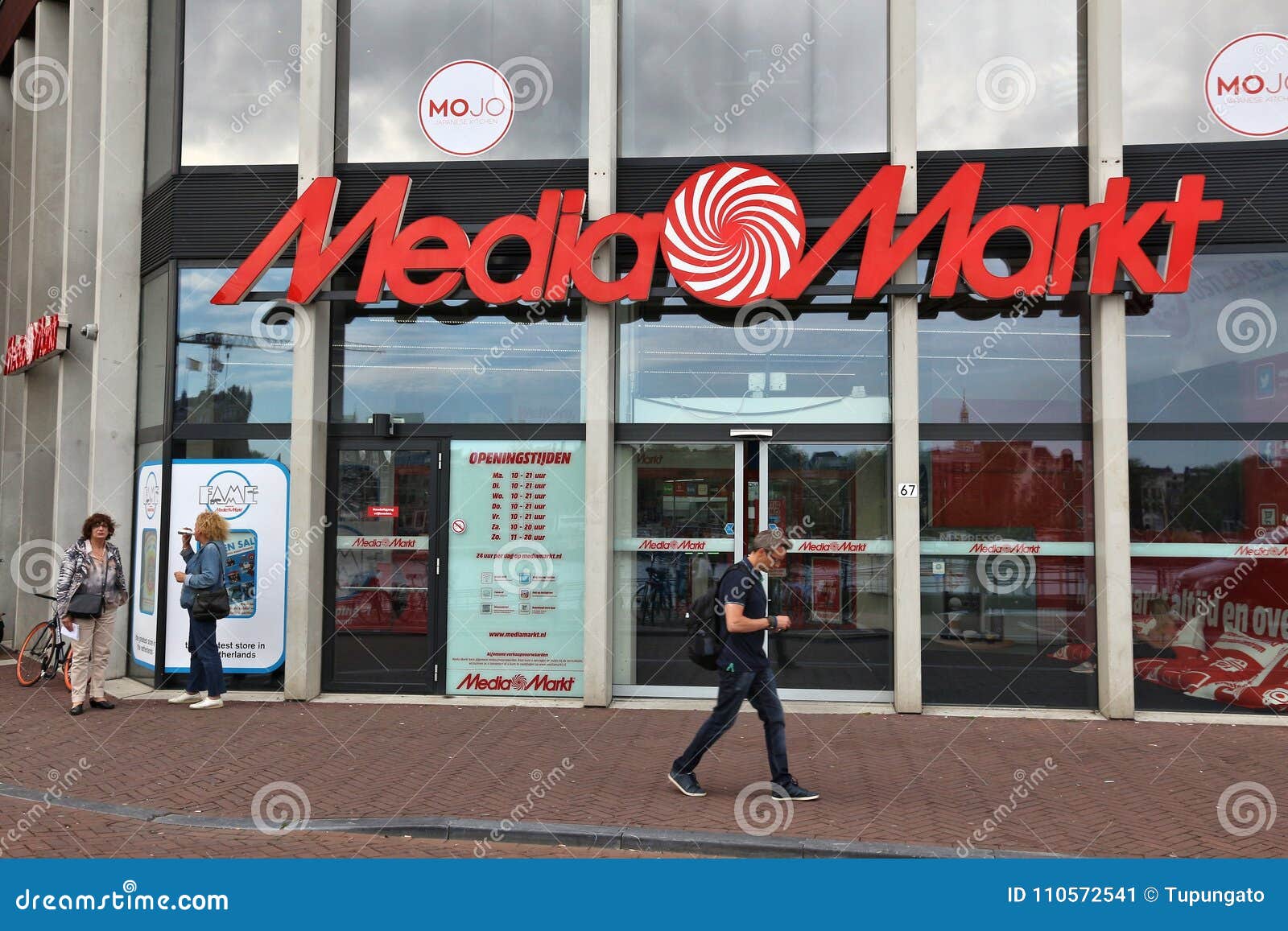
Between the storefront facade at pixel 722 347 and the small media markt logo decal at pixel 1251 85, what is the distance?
0.04m

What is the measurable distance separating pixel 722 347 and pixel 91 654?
6.72 metres

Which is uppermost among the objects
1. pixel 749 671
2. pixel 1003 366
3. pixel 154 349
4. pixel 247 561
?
pixel 154 349

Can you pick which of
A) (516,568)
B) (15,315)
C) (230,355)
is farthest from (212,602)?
(15,315)

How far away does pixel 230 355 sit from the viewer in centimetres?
1107

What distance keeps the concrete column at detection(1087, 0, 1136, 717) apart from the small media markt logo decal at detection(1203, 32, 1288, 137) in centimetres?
104

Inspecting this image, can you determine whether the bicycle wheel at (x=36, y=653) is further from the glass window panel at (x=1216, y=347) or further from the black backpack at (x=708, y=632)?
the glass window panel at (x=1216, y=347)

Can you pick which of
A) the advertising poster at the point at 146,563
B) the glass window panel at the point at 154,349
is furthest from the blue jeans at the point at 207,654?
the glass window panel at the point at 154,349

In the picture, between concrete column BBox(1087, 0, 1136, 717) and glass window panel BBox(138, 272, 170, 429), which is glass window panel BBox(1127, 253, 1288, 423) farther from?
glass window panel BBox(138, 272, 170, 429)

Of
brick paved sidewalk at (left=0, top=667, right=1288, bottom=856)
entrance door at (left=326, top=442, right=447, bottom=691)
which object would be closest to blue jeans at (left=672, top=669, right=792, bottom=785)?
brick paved sidewalk at (left=0, top=667, right=1288, bottom=856)

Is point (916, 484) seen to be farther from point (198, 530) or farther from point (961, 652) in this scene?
point (198, 530)

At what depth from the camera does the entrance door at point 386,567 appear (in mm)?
10672

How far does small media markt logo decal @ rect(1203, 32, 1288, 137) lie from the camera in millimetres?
10039

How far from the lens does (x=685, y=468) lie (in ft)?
34.8

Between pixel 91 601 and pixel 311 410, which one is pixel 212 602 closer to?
pixel 91 601
